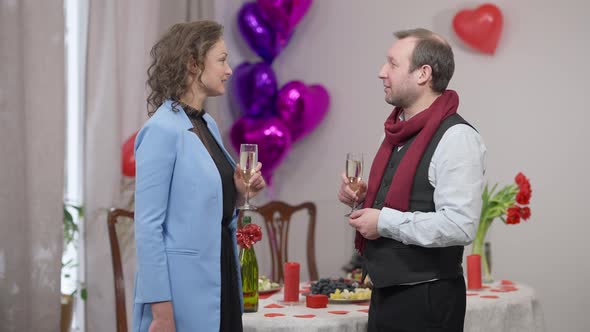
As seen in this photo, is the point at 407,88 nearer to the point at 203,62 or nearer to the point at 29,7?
the point at 203,62

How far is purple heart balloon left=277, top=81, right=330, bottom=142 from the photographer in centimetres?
427

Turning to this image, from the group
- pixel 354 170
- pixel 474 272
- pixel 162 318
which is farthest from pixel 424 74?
pixel 474 272

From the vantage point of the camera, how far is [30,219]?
9.99ft

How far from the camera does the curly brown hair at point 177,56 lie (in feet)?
6.07

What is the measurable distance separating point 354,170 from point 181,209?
58cm

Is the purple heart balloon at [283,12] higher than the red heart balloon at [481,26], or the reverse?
the purple heart balloon at [283,12]

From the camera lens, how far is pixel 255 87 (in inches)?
169

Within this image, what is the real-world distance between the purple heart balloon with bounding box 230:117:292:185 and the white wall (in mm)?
477

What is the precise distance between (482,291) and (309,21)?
7.87 ft

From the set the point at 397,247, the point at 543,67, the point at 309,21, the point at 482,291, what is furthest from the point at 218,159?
the point at 309,21

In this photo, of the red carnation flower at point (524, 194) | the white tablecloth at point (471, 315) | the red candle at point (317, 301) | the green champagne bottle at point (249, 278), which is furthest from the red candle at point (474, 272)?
the green champagne bottle at point (249, 278)

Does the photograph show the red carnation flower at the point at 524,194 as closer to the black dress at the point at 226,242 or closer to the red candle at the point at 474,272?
the red candle at the point at 474,272

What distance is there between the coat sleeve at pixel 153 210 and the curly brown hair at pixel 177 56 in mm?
132

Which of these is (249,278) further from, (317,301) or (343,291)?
(343,291)
